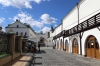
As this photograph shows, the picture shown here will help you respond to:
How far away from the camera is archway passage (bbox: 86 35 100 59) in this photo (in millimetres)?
15670

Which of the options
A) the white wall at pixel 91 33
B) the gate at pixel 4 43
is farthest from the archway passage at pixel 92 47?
the gate at pixel 4 43

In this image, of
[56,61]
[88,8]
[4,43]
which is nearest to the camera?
[4,43]

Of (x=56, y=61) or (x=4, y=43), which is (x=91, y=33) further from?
(x=4, y=43)

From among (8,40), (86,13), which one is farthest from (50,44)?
(8,40)

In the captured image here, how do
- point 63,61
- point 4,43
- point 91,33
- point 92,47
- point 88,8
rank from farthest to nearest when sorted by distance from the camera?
point 88,8, point 92,47, point 91,33, point 63,61, point 4,43

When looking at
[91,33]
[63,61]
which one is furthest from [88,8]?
[63,61]

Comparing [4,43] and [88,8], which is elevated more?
[88,8]

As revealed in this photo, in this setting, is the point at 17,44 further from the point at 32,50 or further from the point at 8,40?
the point at 32,50

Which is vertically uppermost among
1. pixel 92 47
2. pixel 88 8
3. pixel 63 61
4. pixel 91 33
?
pixel 88 8

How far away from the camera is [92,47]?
55.6 ft

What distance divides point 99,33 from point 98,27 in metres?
0.65

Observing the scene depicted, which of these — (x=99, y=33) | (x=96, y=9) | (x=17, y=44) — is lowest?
(x=17, y=44)

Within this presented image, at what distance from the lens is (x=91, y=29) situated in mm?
16641

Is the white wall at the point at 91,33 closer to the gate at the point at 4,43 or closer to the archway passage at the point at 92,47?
the archway passage at the point at 92,47
